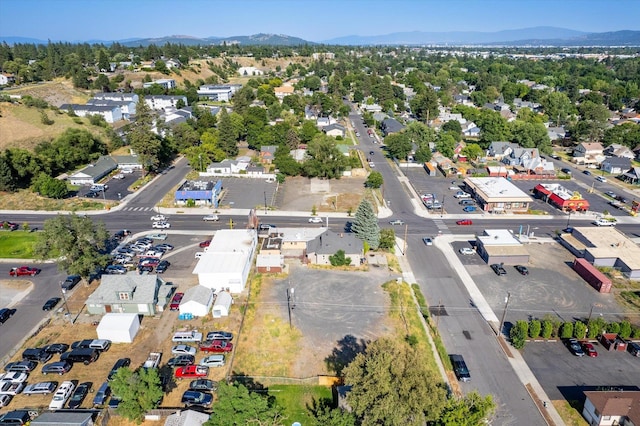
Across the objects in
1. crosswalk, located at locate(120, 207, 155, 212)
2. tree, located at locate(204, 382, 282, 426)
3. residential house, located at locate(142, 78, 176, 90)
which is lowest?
crosswalk, located at locate(120, 207, 155, 212)

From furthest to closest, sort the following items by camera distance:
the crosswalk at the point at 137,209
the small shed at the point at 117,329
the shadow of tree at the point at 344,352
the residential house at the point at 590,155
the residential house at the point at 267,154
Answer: the residential house at the point at 590,155
the residential house at the point at 267,154
the crosswalk at the point at 137,209
the small shed at the point at 117,329
the shadow of tree at the point at 344,352

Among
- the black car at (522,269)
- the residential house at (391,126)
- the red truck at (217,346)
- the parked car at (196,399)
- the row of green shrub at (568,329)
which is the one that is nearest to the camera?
the parked car at (196,399)

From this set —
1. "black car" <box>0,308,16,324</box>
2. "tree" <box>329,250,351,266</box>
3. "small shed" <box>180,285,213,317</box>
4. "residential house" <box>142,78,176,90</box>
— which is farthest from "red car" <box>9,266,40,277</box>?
"residential house" <box>142,78,176,90</box>

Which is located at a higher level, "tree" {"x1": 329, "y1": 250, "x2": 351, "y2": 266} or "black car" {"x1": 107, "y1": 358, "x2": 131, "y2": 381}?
"tree" {"x1": 329, "y1": 250, "x2": 351, "y2": 266}

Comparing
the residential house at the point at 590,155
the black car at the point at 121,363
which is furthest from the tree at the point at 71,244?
the residential house at the point at 590,155

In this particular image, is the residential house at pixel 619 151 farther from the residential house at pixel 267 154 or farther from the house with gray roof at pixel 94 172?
the house with gray roof at pixel 94 172

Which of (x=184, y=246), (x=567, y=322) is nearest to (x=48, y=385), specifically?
(x=184, y=246)

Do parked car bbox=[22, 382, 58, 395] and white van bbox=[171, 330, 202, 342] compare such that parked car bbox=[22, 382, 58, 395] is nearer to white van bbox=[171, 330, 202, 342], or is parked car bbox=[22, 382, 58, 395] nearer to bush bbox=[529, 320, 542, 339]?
white van bbox=[171, 330, 202, 342]
